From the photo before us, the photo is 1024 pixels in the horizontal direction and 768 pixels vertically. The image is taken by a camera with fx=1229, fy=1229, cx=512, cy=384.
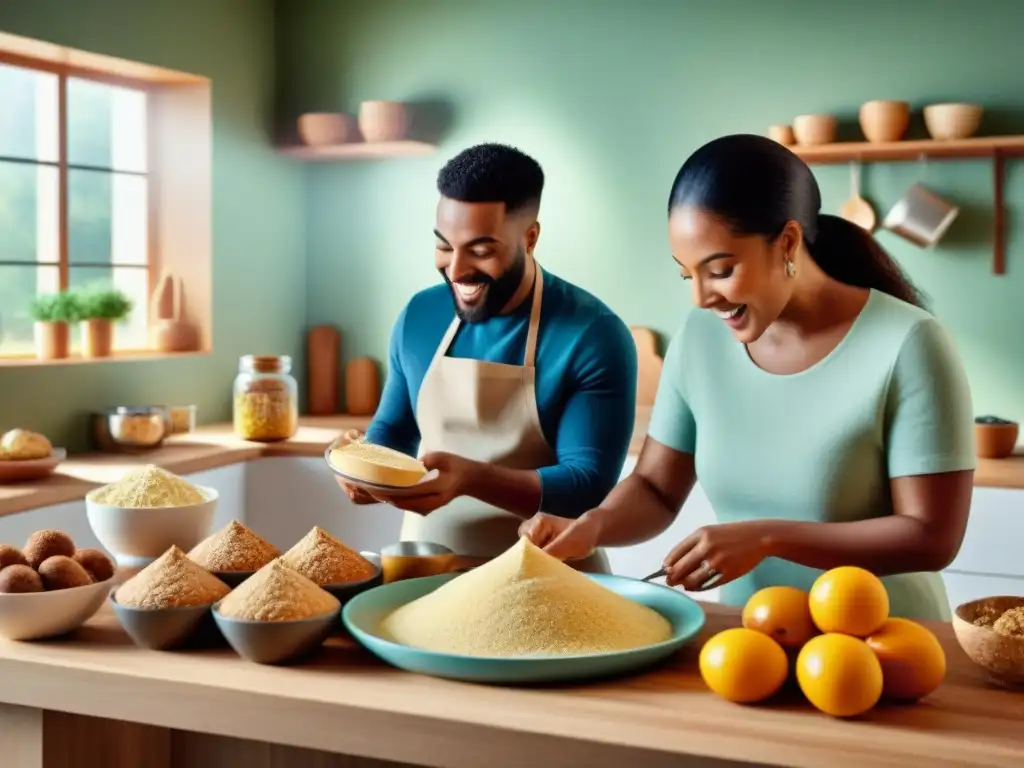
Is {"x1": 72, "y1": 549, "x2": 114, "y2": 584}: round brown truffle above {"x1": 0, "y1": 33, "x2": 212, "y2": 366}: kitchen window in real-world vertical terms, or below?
below

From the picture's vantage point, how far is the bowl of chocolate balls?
4.36 ft

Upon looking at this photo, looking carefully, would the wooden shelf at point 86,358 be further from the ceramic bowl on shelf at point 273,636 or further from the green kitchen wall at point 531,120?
the ceramic bowl on shelf at point 273,636

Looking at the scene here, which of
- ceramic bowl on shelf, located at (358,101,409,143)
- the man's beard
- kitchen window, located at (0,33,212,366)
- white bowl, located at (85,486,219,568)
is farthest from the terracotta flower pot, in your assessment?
white bowl, located at (85,486,219,568)

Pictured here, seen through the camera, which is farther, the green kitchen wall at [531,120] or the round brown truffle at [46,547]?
the green kitchen wall at [531,120]

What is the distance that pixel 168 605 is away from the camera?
130cm

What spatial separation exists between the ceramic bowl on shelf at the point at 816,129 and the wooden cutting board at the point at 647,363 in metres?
0.76

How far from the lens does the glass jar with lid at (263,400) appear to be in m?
3.56

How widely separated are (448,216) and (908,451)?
2.71ft

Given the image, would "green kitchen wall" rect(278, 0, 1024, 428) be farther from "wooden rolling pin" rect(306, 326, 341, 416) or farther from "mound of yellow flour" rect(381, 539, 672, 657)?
"mound of yellow flour" rect(381, 539, 672, 657)

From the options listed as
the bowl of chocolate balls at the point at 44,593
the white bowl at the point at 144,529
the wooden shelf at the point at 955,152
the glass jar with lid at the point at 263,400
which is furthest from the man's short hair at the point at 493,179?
the wooden shelf at the point at 955,152

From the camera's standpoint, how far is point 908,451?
1.56 m

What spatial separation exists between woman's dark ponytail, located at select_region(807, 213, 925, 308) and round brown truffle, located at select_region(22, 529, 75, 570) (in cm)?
102

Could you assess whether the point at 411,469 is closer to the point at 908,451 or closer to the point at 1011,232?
the point at 908,451

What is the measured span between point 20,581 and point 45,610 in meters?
0.04
